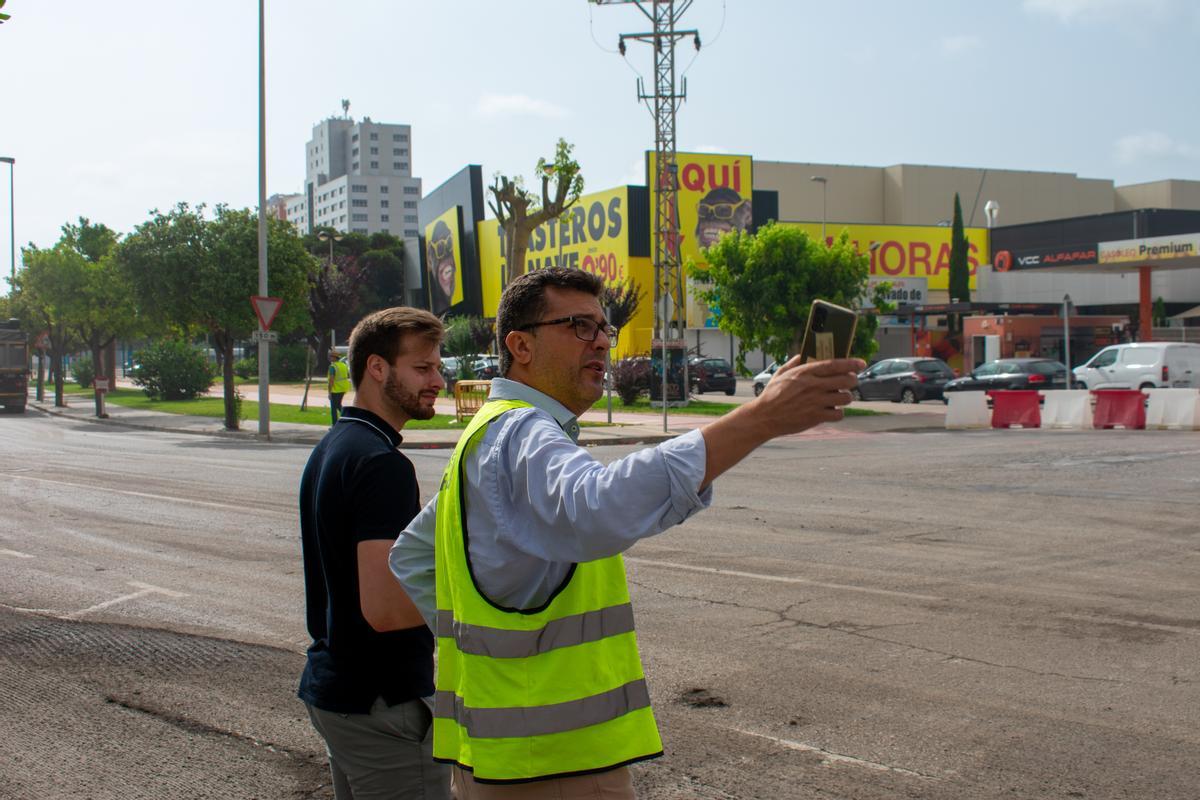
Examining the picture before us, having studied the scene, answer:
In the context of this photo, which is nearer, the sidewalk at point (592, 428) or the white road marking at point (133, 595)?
the white road marking at point (133, 595)

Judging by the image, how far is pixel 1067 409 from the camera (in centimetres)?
2408

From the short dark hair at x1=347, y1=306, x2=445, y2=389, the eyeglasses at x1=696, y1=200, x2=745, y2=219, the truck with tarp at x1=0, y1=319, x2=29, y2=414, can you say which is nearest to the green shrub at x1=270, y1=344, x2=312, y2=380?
the truck with tarp at x1=0, y1=319, x2=29, y2=414

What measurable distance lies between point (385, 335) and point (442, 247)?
67.9 metres

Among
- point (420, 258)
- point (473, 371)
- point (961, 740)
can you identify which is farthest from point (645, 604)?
A: point (420, 258)

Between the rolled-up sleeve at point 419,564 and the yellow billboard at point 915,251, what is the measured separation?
56868mm

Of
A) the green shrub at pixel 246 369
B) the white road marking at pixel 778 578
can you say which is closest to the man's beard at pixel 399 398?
the white road marking at pixel 778 578

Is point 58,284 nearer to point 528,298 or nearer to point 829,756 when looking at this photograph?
point 829,756

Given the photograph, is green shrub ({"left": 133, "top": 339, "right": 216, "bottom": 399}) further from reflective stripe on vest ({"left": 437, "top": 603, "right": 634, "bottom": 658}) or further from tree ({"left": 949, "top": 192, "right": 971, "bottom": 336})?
reflective stripe on vest ({"left": 437, "top": 603, "right": 634, "bottom": 658})

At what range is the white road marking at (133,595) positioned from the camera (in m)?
7.57

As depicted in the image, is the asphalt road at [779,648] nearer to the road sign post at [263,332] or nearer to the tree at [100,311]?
the road sign post at [263,332]

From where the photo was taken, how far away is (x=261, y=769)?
4711 millimetres

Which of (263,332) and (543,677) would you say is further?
(263,332)

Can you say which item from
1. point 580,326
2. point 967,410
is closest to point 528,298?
point 580,326

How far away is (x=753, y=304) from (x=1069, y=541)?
73.6 feet
